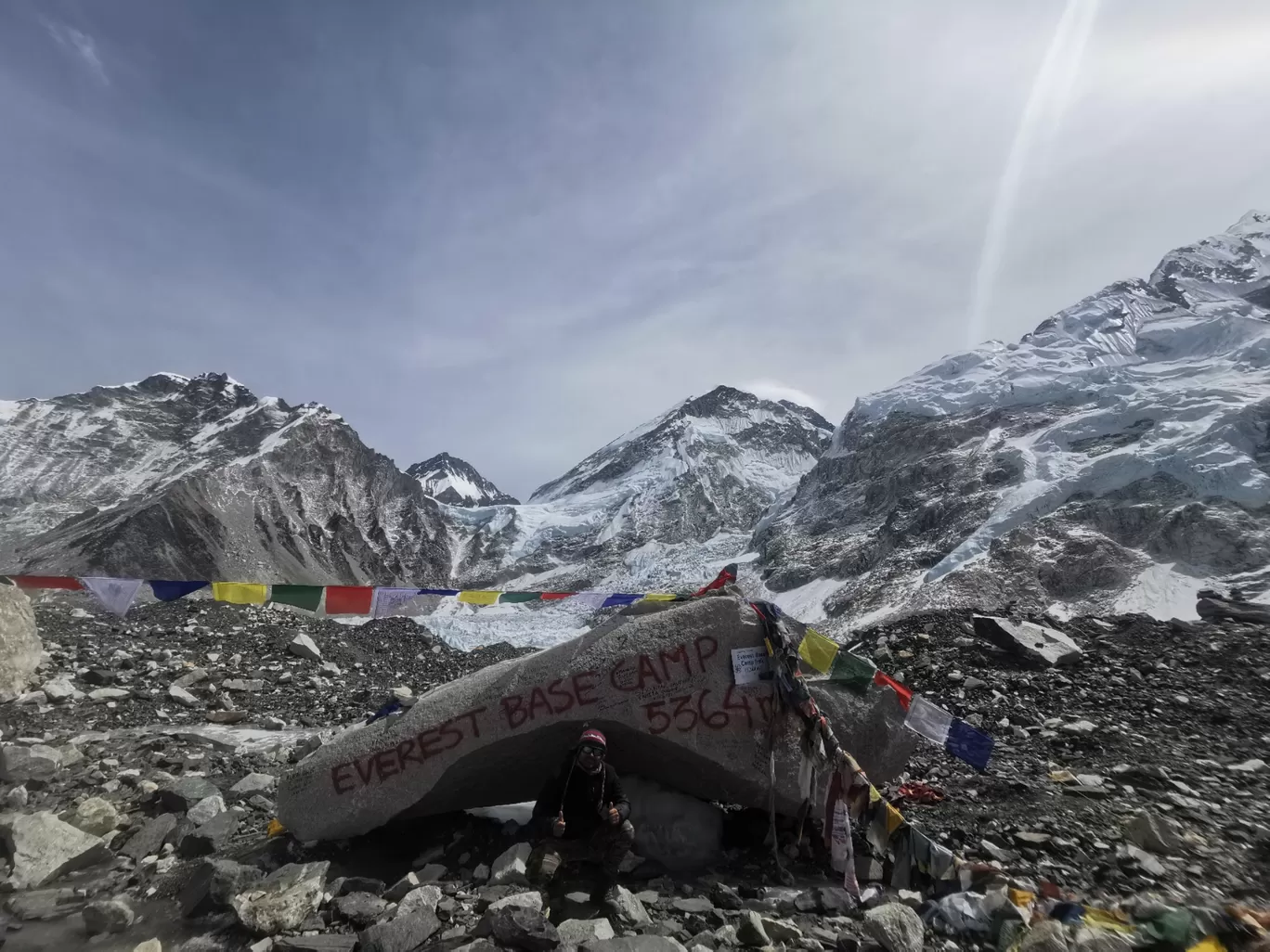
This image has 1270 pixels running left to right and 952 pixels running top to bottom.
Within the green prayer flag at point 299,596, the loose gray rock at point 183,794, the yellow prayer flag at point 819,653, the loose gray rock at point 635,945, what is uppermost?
the green prayer flag at point 299,596

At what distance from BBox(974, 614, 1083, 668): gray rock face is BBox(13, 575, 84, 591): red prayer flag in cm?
1467

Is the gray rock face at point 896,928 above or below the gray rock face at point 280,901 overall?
below

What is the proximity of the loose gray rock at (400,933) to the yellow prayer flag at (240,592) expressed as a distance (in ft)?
25.5

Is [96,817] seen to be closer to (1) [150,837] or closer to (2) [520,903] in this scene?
(1) [150,837]

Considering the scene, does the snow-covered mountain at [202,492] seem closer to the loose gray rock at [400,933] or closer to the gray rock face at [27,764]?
the gray rock face at [27,764]

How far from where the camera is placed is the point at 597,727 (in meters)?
5.69

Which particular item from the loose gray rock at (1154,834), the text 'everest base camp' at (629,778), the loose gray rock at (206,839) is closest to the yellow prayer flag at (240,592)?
the text 'everest base camp' at (629,778)

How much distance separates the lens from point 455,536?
126m

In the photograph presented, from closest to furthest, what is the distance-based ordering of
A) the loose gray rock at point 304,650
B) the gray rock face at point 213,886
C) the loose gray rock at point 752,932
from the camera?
1. the loose gray rock at point 752,932
2. the gray rock face at point 213,886
3. the loose gray rock at point 304,650

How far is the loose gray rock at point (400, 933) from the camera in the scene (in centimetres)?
388

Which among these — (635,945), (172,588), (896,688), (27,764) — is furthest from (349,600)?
(896,688)

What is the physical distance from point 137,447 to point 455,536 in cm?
5204

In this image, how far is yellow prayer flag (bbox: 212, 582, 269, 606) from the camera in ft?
33.6

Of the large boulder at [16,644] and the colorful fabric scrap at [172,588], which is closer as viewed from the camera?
the large boulder at [16,644]
